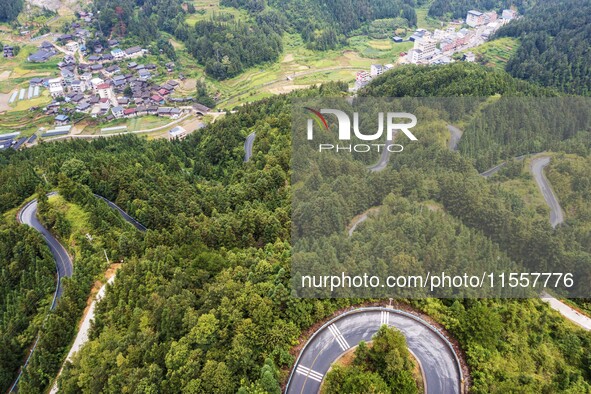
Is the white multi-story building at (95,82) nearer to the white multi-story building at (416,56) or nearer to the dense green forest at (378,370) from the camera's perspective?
the white multi-story building at (416,56)

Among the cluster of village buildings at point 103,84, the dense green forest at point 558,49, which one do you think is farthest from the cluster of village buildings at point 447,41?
the cluster of village buildings at point 103,84

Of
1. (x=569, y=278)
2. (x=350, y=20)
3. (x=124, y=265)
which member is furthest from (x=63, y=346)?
(x=350, y=20)

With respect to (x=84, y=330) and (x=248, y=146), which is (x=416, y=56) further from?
(x=84, y=330)

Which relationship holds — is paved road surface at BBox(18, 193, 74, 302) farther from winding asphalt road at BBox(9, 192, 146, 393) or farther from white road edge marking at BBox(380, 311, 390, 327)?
white road edge marking at BBox(380, 311, 390, 327)

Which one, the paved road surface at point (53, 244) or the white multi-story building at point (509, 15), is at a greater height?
the white multi-story building at point (509, 15)

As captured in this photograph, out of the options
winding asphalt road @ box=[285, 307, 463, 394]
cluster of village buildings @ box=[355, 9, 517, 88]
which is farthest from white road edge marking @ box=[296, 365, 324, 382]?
cluster of village buildings @ box=[355, 9, 517, 88]

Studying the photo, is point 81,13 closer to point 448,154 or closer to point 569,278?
point 448,154
